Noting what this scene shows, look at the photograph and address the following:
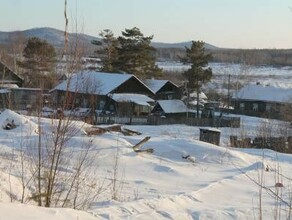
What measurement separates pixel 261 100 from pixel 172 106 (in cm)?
1293

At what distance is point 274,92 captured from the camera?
175ft

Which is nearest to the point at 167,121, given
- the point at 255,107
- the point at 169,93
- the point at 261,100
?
the point at 169,93

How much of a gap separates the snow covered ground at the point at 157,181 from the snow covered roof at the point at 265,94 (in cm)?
3846

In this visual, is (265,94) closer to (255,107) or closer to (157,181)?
(255,107)

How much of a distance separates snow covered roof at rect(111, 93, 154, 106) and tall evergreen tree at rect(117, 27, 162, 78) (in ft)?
21.0

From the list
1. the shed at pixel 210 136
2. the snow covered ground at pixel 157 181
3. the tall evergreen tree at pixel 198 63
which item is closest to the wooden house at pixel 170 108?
the tall evergreen tree at pixel 198 63

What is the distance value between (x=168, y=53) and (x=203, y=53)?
121123mm

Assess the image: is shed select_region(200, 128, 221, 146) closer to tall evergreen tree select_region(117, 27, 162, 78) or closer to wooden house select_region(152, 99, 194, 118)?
wooden house select_region(152, 99, 194, 118)

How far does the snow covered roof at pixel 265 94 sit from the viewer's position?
2046 inches

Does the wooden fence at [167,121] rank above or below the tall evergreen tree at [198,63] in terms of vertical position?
below

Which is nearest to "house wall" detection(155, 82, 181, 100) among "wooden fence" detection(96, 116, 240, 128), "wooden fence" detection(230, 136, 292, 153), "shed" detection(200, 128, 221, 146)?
"wooden fence" detection(96, 116, 240, 128)

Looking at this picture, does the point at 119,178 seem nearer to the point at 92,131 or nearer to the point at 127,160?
the point at 127,160

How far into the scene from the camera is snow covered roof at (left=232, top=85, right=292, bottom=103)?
5197 cm

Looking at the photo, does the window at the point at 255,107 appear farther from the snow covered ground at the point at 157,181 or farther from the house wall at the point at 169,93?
the snow covered ground at the point at 157,181
